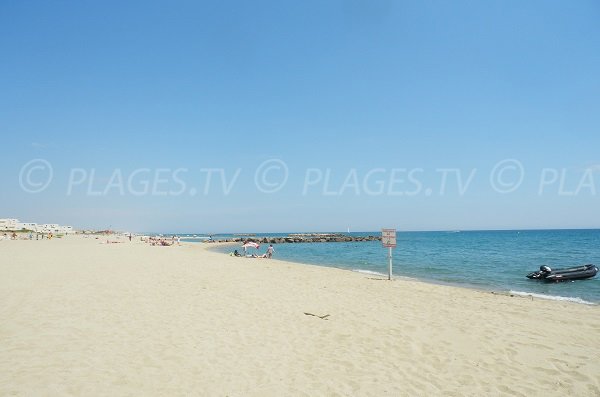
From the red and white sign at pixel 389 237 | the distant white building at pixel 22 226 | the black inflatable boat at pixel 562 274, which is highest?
the distant white building at pixel 22 226

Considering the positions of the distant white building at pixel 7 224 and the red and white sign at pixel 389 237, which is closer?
the red and white sign at pixel 389 237

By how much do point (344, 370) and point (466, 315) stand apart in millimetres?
5962

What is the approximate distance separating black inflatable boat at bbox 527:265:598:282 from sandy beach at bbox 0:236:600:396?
924 centimetres

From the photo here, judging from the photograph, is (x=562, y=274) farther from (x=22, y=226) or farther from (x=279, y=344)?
(x=22, y=226)

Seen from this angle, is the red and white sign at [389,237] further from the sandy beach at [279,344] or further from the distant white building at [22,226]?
the distant white building at [22,226]

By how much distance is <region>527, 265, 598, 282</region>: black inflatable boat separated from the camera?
20312 millimetres

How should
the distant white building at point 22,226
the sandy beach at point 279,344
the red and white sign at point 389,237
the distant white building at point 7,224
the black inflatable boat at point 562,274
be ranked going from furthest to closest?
the distant white building at point 22,226, the distant white building at point 7,224, the black inflatable boat at point 562,274, the red and white sign at point 389,237, the sandy beach at point 279,344

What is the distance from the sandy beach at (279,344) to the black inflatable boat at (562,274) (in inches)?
364

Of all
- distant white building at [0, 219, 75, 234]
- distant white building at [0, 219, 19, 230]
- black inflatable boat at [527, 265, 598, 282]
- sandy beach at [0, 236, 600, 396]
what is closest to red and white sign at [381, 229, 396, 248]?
sandy beach at [0, 236, 600, 396]

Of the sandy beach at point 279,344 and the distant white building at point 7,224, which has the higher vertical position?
the distant white building at point 7,224

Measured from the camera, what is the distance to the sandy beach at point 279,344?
529cm

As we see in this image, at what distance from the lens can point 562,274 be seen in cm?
2081

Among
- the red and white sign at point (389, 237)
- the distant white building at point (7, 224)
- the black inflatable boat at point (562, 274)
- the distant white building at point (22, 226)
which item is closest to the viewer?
the red and white sign at point (389, 237)

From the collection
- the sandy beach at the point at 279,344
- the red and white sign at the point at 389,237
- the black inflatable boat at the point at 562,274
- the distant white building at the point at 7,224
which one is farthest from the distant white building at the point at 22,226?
the black inflatable boat at the point at 562,274
